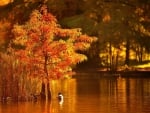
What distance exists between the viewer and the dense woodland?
63.7ft

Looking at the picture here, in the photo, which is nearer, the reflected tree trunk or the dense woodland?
the dense woodland

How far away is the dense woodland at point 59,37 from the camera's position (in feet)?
63.7

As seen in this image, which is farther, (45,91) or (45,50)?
(45,91)

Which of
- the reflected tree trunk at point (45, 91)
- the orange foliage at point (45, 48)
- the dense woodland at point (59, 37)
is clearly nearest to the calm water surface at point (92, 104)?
the reflected tree trunk at point (45, 91)

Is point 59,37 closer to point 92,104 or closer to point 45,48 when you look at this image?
point 45,48

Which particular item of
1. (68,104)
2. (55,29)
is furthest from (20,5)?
(68,104)

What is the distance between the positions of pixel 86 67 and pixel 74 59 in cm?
2628

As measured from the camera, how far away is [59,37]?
2658cm

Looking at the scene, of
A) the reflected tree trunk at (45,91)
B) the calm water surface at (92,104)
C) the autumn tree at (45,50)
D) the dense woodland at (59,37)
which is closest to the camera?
the calm water surface at (92,104)

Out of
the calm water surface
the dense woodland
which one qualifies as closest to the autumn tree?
the dense woodland

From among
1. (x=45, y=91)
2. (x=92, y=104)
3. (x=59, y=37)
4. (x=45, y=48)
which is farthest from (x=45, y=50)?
(x=59, y=37)

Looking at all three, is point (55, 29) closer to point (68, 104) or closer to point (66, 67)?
point (66, 67)

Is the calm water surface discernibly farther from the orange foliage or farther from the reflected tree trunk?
the orange foliage

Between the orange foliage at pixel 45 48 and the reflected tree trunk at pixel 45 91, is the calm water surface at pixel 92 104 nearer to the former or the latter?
the reflected tree trunk at pixel 45 91
